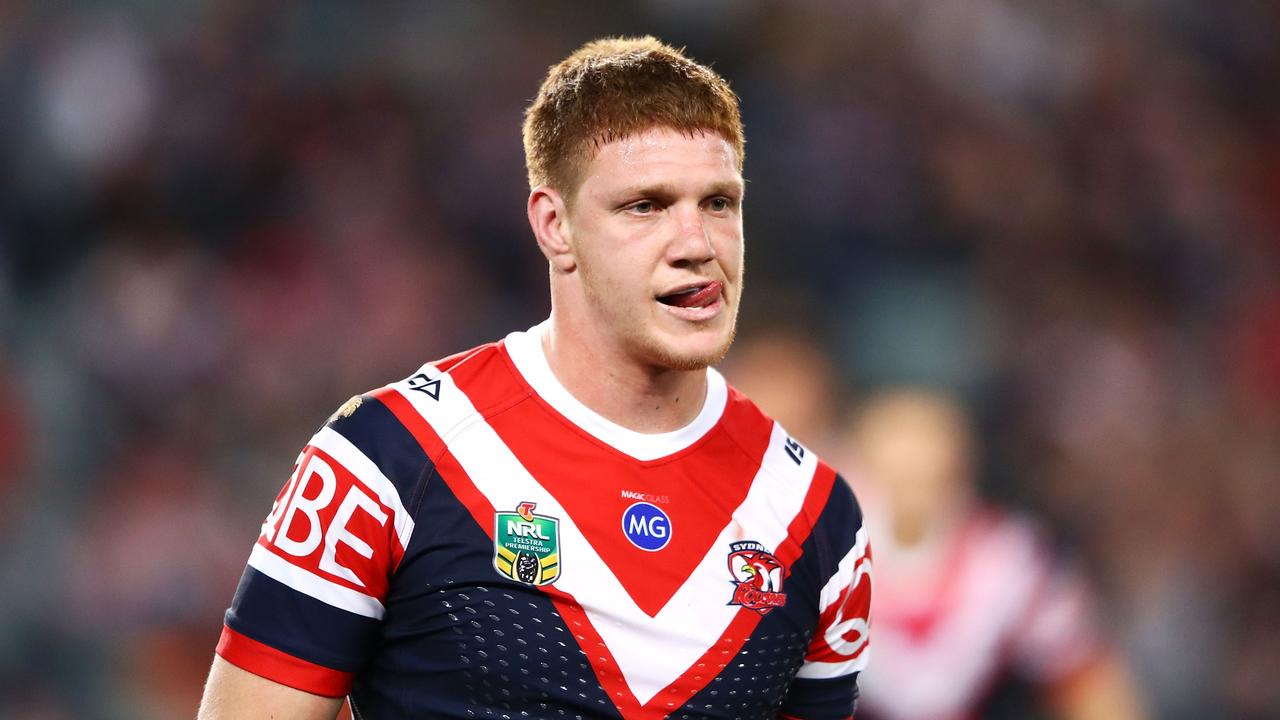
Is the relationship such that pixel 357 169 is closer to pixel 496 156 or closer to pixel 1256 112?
pixel 496 156

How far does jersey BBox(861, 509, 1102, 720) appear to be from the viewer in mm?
4918

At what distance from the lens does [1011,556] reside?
515 cm

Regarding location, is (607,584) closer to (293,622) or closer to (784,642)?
(784,642)

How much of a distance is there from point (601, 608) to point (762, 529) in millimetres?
382

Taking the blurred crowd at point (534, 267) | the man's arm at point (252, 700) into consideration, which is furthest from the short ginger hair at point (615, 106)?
the blurred crowd at point (534, 267)

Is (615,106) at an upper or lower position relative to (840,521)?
upper

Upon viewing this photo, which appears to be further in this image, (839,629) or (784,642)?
(839,629)

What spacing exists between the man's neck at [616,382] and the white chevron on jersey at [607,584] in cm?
19

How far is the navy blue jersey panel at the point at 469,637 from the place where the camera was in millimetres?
2609

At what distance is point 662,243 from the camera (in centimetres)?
266

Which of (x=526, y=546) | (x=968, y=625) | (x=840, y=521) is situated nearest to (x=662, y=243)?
(x=526, y=546)

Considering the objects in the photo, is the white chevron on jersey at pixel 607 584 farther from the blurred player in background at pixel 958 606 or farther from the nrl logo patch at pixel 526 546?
the blurred player in background at pixel 958 606

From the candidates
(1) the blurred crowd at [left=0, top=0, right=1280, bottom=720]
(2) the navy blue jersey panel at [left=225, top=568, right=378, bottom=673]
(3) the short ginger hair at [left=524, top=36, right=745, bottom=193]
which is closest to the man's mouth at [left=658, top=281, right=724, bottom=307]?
(3) the short ginger hair at [left=524, top=36, right=745, bottom=193]

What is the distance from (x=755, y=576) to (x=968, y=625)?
7.88 ft
